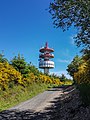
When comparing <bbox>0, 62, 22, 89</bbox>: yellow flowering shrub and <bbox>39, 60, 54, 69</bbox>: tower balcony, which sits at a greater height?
<bbox>39, 60, 54, 69</bbox>: tower balcony

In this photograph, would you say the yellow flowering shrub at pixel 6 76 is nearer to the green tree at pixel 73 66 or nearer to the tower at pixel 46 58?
the green tree at pixel 73 66

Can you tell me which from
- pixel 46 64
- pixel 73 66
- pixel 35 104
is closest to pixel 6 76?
pixel 35 104

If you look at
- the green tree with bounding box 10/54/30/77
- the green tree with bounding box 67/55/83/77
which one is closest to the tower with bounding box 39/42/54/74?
the green tree with bounding box 67/55/83/77

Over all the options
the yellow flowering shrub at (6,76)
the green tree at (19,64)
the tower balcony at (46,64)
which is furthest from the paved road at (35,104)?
the tower balcony at (46,64)

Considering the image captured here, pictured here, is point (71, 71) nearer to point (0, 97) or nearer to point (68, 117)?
point (0, 97)

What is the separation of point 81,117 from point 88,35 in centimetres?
382

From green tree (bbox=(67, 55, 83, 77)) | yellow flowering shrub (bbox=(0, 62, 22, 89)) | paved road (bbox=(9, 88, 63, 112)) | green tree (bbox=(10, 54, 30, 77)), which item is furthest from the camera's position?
green tree (bbox=(67, 55, 83, 77))

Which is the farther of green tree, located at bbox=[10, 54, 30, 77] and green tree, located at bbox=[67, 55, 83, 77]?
green tree, located at bbox=[67, 55, 83, 77]

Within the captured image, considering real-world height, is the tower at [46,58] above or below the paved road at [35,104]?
above

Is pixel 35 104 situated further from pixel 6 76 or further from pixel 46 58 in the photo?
pixel 46 58

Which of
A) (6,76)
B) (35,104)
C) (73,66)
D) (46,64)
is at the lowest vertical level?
(35,104)

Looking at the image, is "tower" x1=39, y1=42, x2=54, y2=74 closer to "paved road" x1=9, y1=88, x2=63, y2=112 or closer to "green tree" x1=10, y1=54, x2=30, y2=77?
"green tree" x1=10, y1=54, x2=30, y2=77

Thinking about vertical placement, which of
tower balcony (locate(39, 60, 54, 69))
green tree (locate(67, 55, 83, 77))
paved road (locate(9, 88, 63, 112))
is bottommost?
paved road (locate(9, 88, 63, 112))

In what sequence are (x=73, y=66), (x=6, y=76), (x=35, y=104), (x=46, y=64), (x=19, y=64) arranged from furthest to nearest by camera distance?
(x=46, y=64) → (x=73, y=66) → (x=19, y=64) → (x=6, y=76) → (x=35, y=104)
